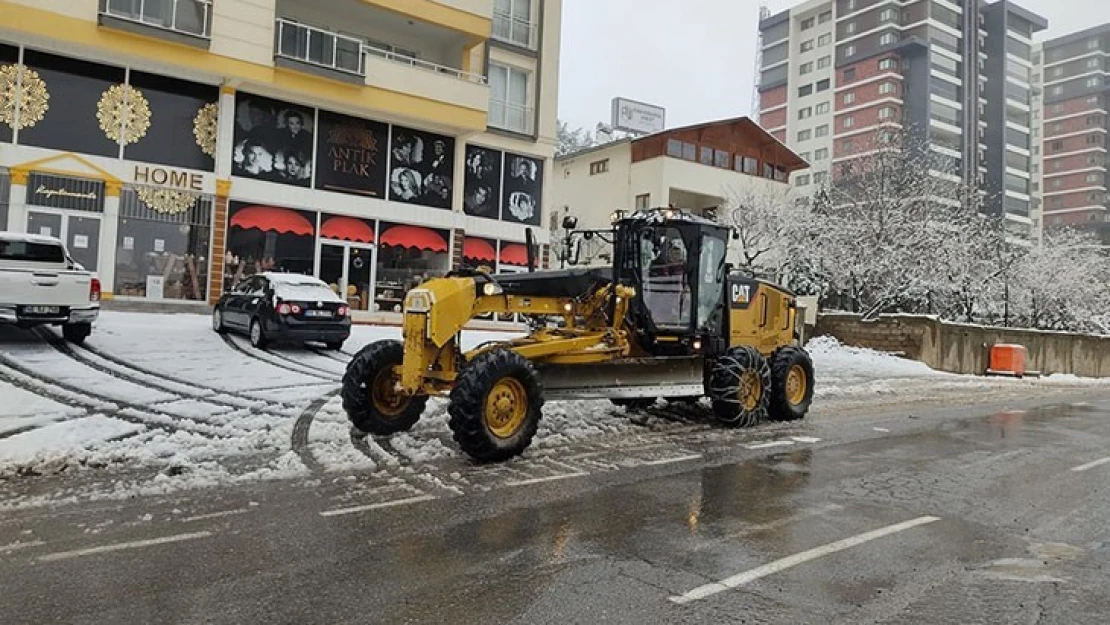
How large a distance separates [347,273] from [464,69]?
7.46 m

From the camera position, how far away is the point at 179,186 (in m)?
19.8

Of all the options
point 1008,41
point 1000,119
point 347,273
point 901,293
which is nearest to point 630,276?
point 347,273

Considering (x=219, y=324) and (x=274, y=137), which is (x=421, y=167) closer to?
(x=274, y=137)

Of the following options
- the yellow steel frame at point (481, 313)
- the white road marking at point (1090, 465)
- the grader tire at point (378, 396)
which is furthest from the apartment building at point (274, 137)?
the white road marking at point (1090, 465)

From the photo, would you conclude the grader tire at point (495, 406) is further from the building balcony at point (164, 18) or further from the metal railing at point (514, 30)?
the metal railing at point (514, 30)

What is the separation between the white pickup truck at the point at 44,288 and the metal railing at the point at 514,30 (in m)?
15.9

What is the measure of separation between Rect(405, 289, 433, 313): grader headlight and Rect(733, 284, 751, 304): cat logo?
4933mm

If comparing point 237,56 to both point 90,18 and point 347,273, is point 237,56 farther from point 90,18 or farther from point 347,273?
point 347,273

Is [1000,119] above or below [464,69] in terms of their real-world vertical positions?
above

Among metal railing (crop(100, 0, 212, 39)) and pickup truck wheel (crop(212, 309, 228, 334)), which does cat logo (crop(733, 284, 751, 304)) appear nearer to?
pickup truck wheel (crop(212, 309, 228, 334))

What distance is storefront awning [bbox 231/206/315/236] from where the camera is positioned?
20766 mm

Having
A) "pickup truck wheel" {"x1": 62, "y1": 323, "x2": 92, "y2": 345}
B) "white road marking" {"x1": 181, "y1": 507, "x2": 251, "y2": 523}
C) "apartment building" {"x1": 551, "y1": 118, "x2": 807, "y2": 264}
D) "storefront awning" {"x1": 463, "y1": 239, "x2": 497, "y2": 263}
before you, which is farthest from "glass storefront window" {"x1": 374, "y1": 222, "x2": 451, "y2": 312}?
"white road marking" {"x1": 181, "y1": 507, "x2": 251, "y2": 523}

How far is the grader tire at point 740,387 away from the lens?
10.3 m

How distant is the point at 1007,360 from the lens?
25.8 metres
